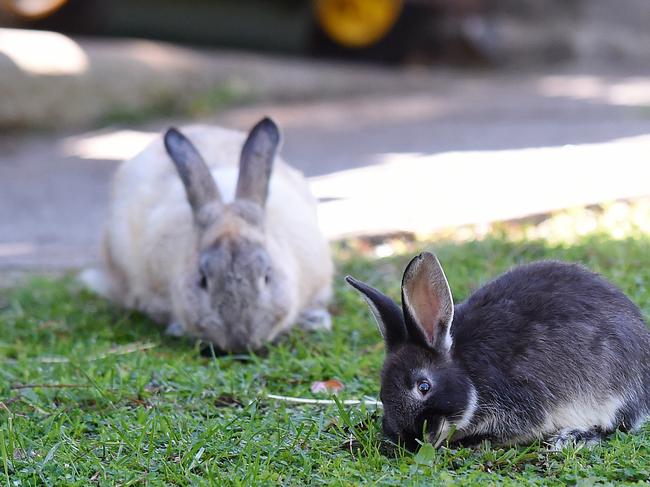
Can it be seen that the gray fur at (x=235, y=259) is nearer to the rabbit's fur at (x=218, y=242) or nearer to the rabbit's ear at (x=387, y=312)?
the rabbit's fur at (x=218, y=242)

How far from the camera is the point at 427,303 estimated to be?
3.23 meters

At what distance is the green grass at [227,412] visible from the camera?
123 inches

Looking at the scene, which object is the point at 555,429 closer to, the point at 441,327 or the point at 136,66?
the point at 441,327

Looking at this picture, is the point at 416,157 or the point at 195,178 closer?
the point at 195,178

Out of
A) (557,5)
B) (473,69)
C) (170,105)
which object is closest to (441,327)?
(170,105)

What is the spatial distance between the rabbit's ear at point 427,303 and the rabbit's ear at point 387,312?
0.06 metres

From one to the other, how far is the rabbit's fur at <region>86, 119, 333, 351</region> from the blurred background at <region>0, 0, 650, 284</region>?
35.7 inches

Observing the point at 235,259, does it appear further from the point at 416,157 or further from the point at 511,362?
the point at 416,157

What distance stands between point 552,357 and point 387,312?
56 centimetres

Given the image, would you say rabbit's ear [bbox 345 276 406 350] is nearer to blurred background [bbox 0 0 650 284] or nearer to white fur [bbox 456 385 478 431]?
white fur [bbox 456 385 478 431]

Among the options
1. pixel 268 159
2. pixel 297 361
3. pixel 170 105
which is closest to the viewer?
pixel 297 361

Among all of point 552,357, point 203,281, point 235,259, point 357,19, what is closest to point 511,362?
point 552,357

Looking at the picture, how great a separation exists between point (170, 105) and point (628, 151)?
486 cm

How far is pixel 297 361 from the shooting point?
14.1ft
